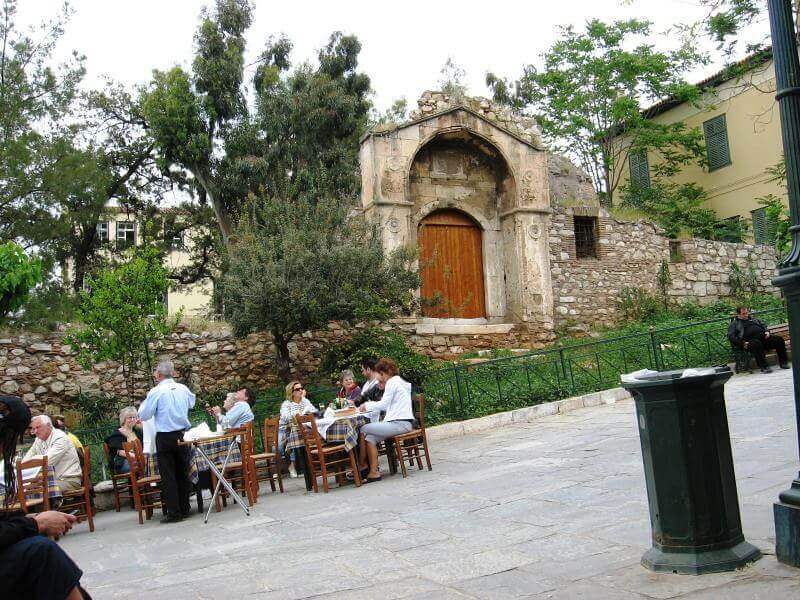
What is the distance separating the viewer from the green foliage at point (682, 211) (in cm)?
2553

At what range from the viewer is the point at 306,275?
1350cm

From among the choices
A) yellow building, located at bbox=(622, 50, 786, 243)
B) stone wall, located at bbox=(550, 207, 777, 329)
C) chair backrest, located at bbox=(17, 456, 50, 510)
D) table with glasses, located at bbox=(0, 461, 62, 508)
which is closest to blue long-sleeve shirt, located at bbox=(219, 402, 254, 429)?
table with glasses, located at bbox=(0, 461, 62, 508)

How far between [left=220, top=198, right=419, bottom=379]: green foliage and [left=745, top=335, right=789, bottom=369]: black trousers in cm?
637

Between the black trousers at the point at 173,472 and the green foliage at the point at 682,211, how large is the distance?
2027 cm

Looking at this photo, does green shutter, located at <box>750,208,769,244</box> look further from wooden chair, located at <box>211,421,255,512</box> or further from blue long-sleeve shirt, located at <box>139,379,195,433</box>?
blue long-sleeve shirt, located at <box>139,379,195,433</box>

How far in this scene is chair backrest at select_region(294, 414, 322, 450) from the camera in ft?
28.3

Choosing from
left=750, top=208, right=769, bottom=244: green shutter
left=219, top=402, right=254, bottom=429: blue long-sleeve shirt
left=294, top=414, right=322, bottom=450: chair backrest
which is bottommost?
left=294, top=414, right=322, bottom=450: chair backrest

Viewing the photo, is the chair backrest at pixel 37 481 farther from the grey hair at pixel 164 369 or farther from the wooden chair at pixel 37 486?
the grey hair at pixel 164 369

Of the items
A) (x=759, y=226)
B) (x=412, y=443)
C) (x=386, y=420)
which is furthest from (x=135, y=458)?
(x=759, y=226)

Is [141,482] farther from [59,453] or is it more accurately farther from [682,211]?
[682,211]

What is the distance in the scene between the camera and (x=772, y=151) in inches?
1007

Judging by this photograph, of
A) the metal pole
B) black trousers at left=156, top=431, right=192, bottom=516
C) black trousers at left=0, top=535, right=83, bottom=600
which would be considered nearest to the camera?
black trousers at left=0, top=535, right=83, bottom=600

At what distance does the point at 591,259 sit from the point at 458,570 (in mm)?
16633

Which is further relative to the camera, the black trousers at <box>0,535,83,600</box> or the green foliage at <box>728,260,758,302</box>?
the green foliage at <box>728,260,758,302</box>
